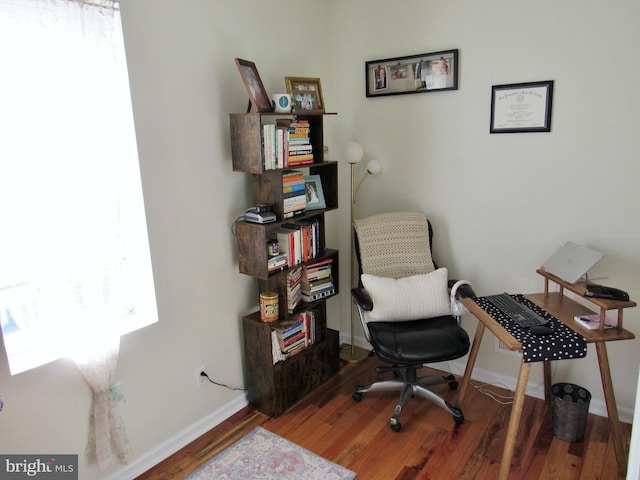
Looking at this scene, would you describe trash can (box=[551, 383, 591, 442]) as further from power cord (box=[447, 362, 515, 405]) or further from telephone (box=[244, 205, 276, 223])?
telephone (box=[244, 205, 276, 223])

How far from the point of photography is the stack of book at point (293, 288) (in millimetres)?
2650

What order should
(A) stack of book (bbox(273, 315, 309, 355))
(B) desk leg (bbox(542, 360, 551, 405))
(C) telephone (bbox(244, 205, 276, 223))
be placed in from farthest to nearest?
(A) stack of book (bbox(273, 315, 309, 355)), (B) desk leg (bbox(542, 360, 551, 405)), (C) telephone (bbox(244, 205, 276, 223))

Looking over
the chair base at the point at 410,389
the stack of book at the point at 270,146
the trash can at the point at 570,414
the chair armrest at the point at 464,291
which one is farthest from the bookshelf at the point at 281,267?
the trash can at the point at 570,414

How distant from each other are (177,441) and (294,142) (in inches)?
67.3

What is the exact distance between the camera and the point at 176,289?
230 cm

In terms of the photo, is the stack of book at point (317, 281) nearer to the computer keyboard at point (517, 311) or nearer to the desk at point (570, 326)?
the desk at point (570, 326)

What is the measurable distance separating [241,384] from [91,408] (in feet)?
3.09

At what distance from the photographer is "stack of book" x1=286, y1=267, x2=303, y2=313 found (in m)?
2.65

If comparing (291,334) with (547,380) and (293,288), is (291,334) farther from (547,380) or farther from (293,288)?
(547,380)

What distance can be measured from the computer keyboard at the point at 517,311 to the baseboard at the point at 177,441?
5.15 ft

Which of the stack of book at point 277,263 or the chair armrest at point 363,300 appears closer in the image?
the stack of book at point 277,263

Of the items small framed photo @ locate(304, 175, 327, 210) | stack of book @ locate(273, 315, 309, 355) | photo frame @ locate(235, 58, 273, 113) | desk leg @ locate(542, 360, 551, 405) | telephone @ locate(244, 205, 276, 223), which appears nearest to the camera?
photo frame @ locate(235, 58, 273, 113)

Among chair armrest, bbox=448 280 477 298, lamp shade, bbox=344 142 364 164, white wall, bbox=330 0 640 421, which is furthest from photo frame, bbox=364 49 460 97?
chair armrest, bbox=448 280 477 298

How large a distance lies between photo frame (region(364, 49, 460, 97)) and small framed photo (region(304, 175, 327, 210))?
2.46 ft
